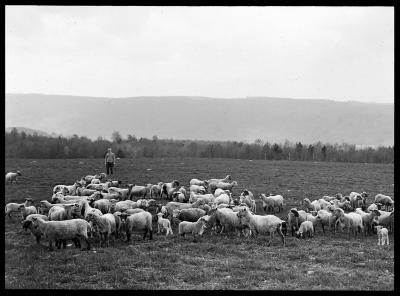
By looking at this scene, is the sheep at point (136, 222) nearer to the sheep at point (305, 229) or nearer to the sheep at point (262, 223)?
the sheep at point (262, 223)

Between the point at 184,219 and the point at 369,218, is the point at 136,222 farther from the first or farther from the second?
the point at 369,218

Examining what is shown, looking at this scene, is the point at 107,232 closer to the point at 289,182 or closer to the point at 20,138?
the point at 289,182

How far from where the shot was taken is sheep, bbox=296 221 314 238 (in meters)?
17.1

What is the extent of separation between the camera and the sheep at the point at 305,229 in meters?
17.1

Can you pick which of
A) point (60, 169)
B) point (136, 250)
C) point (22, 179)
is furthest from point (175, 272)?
point (60, 169)

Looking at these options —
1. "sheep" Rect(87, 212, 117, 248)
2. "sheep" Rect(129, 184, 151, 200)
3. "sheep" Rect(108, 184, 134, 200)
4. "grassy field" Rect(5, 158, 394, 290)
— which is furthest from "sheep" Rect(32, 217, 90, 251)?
"sheep" Rect(129, 184, 151, 200)

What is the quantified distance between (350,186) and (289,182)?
493 cm

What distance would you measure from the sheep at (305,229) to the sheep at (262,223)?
76 cm

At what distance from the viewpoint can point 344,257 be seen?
14227mm

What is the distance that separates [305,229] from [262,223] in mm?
1914

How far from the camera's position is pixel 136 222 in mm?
16156

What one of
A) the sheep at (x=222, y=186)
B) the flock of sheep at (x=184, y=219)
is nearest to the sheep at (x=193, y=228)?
the flock of sheep at (x=184, y=219)

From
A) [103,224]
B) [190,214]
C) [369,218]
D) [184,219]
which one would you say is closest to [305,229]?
[369,218]
